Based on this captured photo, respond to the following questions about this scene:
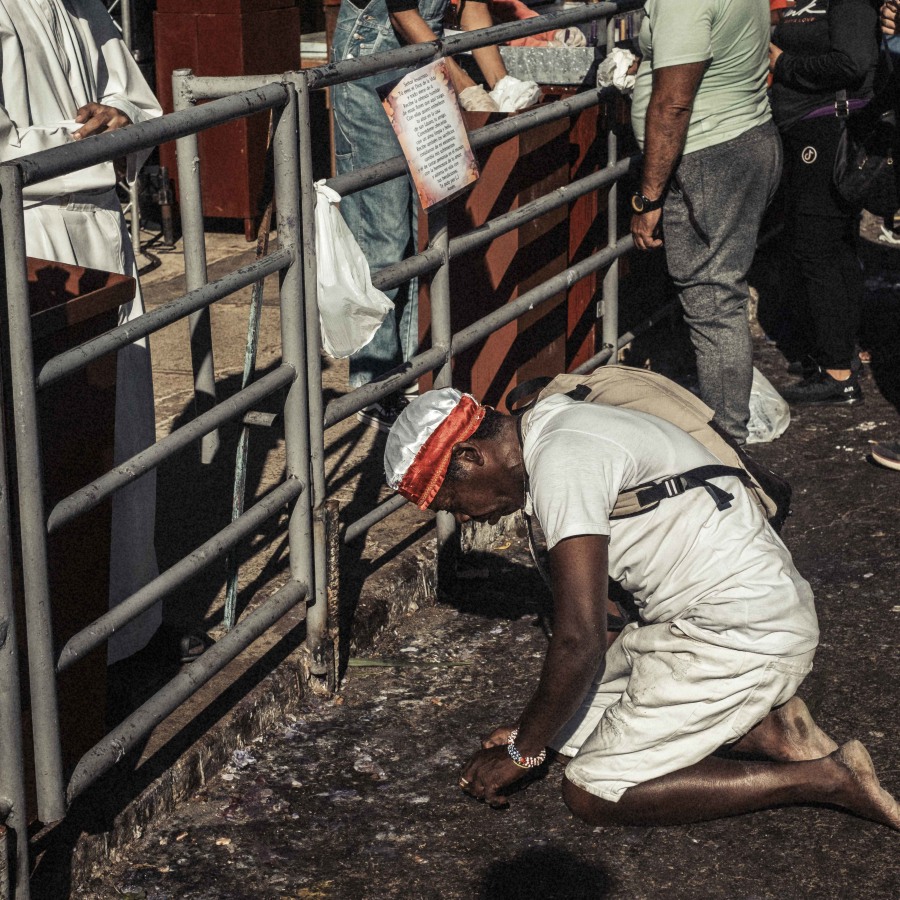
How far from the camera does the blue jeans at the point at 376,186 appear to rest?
16.6ft

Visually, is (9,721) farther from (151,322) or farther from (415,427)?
(415,427)

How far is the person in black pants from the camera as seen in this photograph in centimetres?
535

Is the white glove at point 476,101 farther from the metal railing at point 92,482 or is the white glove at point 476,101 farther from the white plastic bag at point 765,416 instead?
the white plastic bag at point 765,416

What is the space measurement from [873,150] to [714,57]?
45.8 inches

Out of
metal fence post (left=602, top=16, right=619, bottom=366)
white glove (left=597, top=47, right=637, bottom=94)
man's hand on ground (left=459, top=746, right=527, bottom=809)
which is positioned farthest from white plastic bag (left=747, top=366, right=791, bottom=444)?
man's hand on ground (left=459, top=746, right=527, bottom=809)

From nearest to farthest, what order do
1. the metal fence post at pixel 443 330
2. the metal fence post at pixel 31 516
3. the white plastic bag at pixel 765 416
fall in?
the metal fence post at pixel 31 516 < the metal fence post at pixel 443 330 < the white plastic bag at pixel 765 416

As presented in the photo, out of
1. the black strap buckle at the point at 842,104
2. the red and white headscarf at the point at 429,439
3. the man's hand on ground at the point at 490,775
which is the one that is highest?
the black strap buckle at the point at 842,104

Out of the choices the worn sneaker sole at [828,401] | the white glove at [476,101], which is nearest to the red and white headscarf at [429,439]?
the white glove at [476,101]

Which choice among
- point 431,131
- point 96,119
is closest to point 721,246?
point 431,131

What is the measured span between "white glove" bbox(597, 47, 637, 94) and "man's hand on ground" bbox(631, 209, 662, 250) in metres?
0.47

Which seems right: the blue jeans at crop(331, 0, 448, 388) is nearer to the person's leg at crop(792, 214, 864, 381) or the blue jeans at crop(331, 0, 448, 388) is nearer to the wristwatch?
the wristwatch

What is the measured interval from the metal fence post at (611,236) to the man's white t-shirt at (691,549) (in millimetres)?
2120

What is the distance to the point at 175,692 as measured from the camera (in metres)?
3.06

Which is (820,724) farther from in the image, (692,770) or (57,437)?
(57,437)
